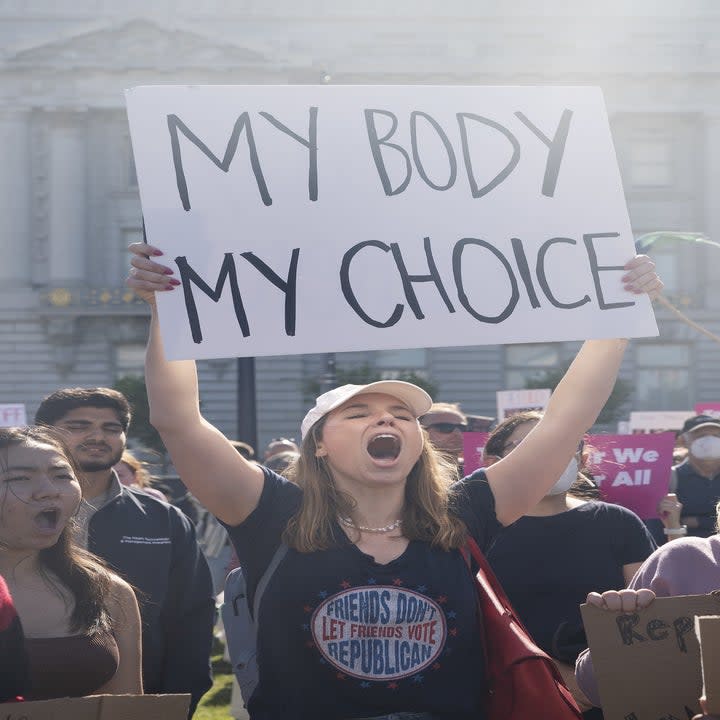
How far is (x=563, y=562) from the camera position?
14.5 ft

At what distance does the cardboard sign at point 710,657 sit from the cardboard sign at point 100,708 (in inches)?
39.0

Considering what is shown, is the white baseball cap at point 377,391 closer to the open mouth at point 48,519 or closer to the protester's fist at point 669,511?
the open mouth at point 48,519

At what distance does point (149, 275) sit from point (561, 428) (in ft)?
3.53

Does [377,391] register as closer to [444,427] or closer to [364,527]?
[364,527]

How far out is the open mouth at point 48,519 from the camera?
327 centimetres

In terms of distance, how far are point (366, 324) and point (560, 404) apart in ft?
1.76

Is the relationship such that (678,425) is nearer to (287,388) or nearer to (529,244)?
(529,244)

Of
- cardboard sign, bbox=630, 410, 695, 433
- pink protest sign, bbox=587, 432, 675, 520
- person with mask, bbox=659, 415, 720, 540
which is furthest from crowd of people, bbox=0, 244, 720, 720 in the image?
cardboard sign, bbox=630, 410, 695, 433

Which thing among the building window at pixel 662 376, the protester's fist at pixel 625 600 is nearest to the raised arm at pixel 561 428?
the protester's fist at pixel 625 600

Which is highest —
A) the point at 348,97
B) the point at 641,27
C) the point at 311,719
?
the point at 641,27

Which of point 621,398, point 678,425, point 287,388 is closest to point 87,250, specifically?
point 287,388

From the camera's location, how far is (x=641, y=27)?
41.6 metres

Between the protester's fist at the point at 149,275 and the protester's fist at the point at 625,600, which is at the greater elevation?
the protester's fist at the point at 149,275

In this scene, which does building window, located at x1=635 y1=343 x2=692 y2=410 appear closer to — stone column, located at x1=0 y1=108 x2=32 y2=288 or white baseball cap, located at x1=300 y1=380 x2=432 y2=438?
stone column, located at x1=0 y1=108 x2=32 y2=288
